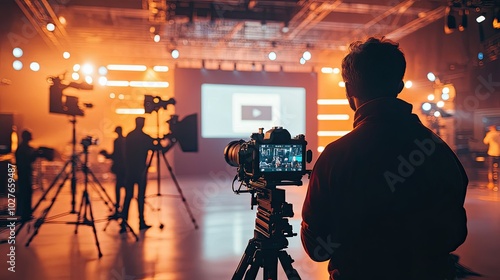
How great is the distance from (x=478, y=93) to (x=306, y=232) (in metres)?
10.5

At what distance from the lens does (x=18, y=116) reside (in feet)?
35.9

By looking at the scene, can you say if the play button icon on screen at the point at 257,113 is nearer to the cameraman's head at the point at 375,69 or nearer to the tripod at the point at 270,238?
the tripod at the point at 270,238

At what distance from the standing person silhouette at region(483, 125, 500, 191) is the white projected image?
5244 mm

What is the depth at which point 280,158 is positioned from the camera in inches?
68.8

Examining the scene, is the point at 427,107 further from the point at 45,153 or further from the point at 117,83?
the point at 117,83

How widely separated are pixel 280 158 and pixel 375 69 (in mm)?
855

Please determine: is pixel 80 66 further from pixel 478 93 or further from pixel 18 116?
pixel 478 93

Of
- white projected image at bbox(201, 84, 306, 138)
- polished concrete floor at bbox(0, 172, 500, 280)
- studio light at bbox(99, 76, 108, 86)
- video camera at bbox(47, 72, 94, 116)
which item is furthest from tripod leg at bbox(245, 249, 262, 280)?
studio light at bbox(99, 76, 108, 86)

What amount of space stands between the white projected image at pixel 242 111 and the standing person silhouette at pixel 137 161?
21.8 feet

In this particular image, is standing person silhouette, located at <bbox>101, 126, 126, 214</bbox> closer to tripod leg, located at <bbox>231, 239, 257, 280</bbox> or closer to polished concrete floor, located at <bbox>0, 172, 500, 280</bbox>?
polished concrete floor, located at <bbox>0, 172, 500, 280</bbox>

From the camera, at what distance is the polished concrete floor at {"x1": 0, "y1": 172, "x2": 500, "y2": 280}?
3127mm

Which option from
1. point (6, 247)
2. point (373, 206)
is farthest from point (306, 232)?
point (6, 247)

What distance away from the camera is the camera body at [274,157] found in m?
1.71

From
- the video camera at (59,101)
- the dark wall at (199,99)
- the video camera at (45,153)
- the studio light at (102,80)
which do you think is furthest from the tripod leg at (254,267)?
the studio light at (102,80)
